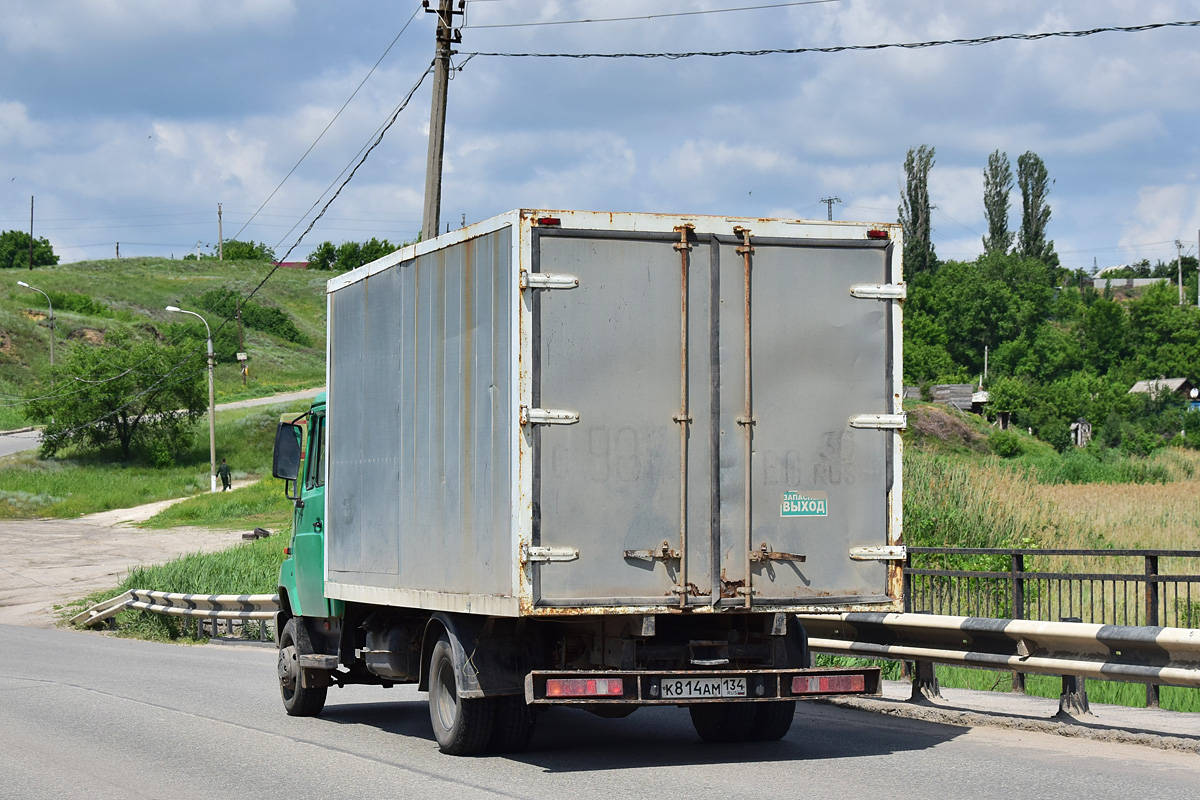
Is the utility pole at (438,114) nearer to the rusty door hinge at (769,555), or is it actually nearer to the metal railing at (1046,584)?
the metal railing at (1046,584)

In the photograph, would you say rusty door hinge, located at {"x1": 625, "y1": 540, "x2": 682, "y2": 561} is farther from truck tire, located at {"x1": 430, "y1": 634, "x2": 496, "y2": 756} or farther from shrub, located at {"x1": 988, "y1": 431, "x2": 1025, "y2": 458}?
shrub, located at {"x1": 988, "y1": 431, "x2": 1025, "y2": 458}

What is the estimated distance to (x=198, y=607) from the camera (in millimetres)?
21688

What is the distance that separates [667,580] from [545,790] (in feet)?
4.56

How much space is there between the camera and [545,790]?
25.2 ft

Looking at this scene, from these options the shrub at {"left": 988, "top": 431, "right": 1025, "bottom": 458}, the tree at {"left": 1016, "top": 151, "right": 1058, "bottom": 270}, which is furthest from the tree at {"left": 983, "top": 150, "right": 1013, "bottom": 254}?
the shrub at {"left": 988, "top": 431, "right": 1025, "bottom": 458}

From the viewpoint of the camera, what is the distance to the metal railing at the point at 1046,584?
1152 centimetres

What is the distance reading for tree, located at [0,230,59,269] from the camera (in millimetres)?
166500

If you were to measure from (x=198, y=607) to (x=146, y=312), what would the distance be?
97729 millimetres

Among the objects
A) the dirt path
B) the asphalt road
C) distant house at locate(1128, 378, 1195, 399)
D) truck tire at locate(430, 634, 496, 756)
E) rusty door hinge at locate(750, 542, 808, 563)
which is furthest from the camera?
distant house at locate(1128, 378, 1195, 399)

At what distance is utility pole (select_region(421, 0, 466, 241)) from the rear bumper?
13435 mm

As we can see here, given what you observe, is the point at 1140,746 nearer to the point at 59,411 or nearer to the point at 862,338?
the point at 862,338

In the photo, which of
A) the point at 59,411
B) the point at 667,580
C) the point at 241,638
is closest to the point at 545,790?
the point at 667,580

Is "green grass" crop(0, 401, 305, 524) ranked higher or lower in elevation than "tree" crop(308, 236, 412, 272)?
lower

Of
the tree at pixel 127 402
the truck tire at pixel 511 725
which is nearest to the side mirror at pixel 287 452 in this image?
the truck tire at pixel 511 725
